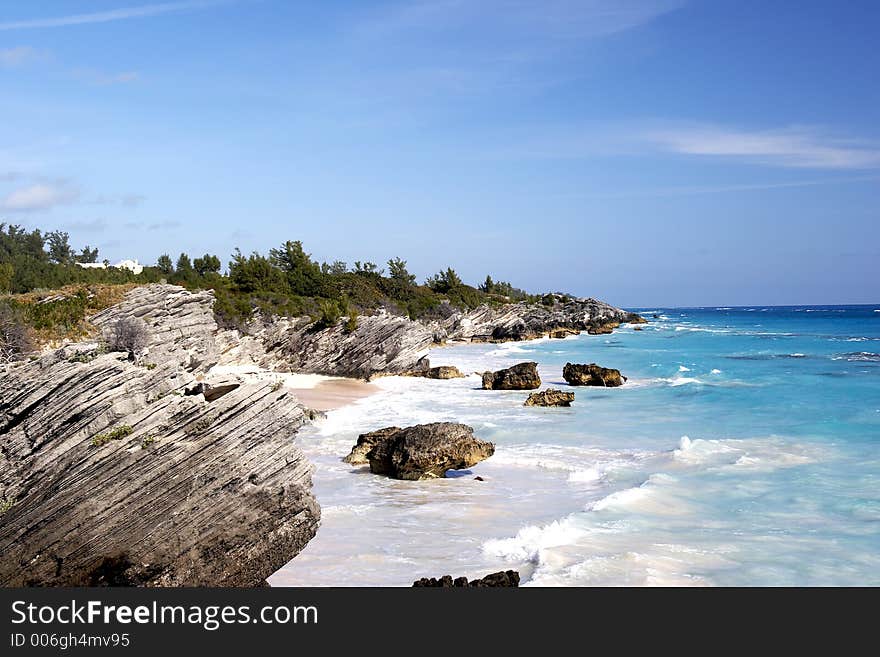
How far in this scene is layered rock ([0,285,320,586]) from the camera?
33.5ft

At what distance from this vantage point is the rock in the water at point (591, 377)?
39469mm

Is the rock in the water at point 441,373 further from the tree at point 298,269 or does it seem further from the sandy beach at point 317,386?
the tree at point 298,269

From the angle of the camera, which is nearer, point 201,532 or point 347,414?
point 201,532

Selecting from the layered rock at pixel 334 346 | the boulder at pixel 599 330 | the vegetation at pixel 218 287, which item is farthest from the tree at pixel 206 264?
the boulder at pixel 599 330

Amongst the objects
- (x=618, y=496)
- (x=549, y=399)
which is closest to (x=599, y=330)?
(x=549, y=399)

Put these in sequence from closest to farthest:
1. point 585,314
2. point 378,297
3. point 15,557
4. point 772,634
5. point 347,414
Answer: point 772,634
point 15,557
point 347,414
point 378,297
point 585,314

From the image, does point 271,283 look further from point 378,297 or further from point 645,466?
point 645,466

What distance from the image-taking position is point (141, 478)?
10.5 meters

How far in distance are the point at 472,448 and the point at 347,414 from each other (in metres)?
10.8

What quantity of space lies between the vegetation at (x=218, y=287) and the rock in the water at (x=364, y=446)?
698cm

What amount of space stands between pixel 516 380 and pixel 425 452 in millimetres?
18931

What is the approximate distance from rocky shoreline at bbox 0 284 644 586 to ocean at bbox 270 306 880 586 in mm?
1901

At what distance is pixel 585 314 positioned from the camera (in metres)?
109

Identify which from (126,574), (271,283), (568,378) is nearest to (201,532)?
(126,574)
